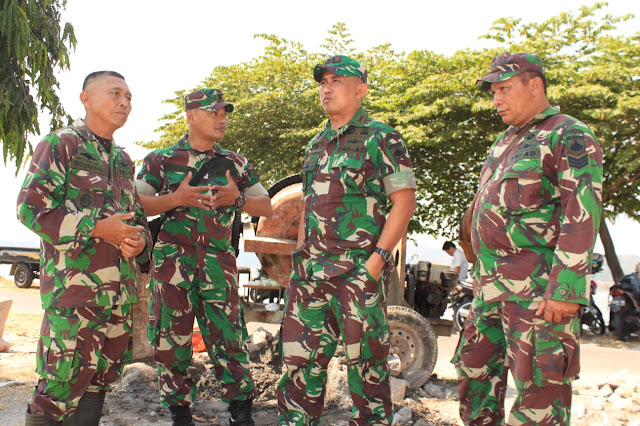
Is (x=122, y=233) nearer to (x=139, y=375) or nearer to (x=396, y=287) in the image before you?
(x=139, y=375)

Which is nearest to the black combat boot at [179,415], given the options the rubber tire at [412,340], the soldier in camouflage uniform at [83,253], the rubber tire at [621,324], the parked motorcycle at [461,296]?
the soldier in camouflage uniform at [83,253]

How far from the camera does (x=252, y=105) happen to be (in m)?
19.3

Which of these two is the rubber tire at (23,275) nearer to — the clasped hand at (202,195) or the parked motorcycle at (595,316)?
the parked motorcycle at (595,316)

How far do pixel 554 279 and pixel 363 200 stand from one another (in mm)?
1107

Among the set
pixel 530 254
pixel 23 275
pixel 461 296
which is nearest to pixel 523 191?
pixel 530 254

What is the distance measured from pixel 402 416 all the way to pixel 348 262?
191cm

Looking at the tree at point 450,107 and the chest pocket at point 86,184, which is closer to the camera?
the chest pocket at point 86,184

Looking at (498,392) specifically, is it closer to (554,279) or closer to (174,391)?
(554,279)

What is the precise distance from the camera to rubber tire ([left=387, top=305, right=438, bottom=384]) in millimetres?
5945

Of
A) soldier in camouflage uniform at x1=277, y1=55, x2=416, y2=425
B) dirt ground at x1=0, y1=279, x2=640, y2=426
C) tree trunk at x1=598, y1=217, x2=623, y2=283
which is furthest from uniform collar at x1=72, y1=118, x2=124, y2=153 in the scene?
tree trunk at x1=598, y1=217, x2=623, y2=283

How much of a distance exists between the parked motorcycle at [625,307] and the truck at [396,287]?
646cm

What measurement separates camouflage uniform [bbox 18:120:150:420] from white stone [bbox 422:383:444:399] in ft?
11.5

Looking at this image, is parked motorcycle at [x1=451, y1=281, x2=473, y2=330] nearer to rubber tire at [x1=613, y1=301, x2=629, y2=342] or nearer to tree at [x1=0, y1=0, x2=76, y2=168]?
rubber tire at [x1=613, y1=301, x2=629, y2=342]

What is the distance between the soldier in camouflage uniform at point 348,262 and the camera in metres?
3.17
